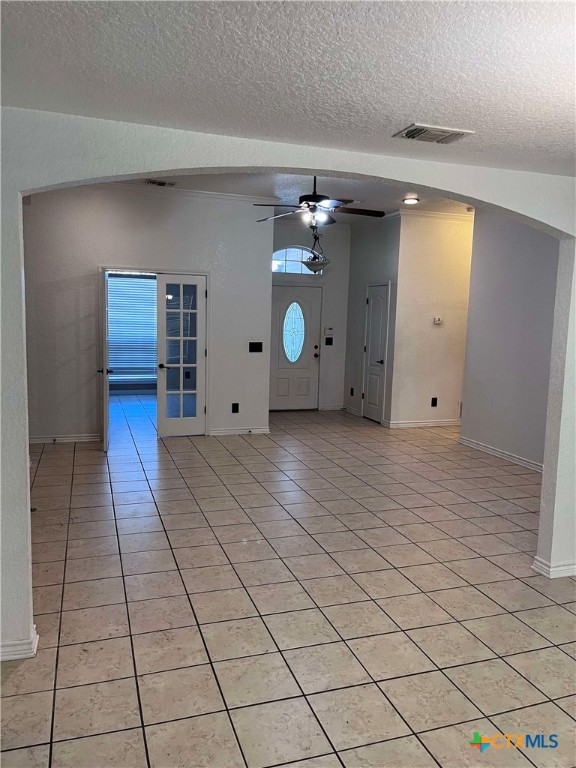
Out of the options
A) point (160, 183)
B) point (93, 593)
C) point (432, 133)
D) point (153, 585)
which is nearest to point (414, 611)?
point (153, 585)

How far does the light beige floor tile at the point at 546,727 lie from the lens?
1994 millimetres

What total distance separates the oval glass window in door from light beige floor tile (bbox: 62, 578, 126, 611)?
18.9ft

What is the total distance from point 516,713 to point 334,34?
2.54m

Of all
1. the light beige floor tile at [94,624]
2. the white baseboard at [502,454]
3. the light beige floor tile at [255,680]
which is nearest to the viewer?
the light beige floor tile at [255,680]

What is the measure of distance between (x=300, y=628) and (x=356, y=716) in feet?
2.07

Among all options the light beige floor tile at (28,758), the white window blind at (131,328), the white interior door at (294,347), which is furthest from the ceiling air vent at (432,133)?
the white window blind at (131,328)

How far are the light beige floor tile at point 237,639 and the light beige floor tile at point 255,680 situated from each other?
50 mm

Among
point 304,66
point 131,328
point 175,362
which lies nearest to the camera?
point 304,66

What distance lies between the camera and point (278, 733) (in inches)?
81.4

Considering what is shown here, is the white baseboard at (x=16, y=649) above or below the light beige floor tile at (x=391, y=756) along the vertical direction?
above

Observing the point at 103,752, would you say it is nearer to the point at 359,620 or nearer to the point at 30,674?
the point at 30,674

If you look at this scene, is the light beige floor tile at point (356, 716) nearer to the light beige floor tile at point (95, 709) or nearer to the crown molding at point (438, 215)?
the light beige floor tile at point (95, 709)

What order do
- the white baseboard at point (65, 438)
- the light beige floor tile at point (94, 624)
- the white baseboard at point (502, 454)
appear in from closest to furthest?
the light beige floor tile at point (94, 624)
the white baseboard at point (502, 454)
the white baseboard at point (65, 438)

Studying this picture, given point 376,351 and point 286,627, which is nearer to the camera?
point 286,627
